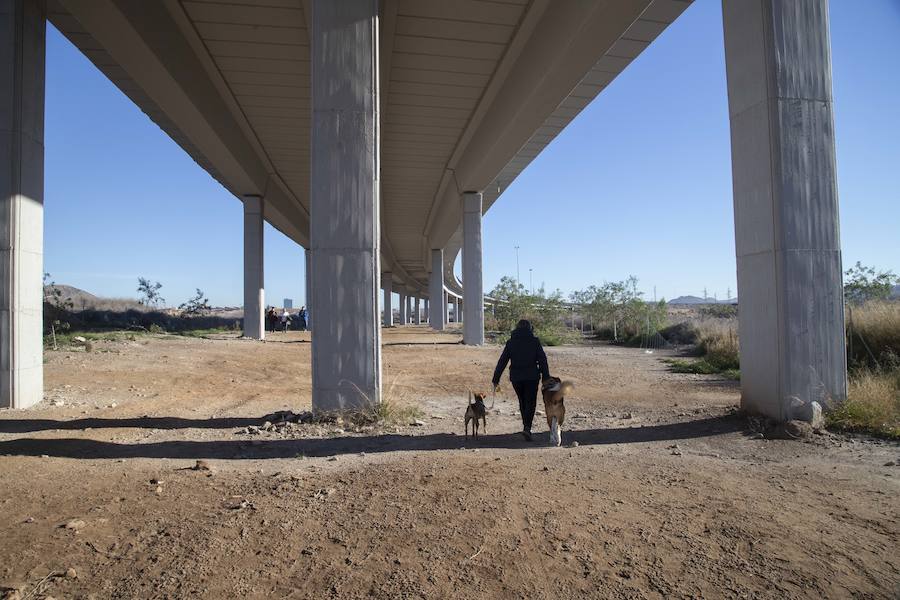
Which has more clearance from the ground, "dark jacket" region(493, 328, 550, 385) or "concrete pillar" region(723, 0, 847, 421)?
"concrete pillar" region(723, 0, 847, 421)

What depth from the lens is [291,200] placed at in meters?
26.9

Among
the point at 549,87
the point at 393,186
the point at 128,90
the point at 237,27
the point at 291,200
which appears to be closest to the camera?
the point at 237,27

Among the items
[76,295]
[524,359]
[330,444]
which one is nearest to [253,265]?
[330,444]

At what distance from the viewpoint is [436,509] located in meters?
3.83

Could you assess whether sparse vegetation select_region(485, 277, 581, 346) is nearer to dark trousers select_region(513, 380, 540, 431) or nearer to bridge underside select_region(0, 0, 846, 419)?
bridge underside select_region(0, 0, 846, 419)

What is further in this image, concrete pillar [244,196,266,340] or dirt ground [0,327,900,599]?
concrete pillar [244,196,266,340]

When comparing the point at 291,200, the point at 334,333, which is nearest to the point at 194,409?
the point at 334,333

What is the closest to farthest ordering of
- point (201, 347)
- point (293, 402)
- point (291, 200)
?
point (293, 402)
point (201, 347)
point (291, 200)

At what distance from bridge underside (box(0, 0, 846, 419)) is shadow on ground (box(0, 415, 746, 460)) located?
0.86m

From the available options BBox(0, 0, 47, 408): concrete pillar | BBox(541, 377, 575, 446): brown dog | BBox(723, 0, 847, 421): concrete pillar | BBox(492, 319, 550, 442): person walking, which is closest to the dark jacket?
BBox(492, 319, 550, 442): person walking

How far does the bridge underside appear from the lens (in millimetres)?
6445

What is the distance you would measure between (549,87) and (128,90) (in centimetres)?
1005

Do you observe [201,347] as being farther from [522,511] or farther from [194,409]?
[522,511]

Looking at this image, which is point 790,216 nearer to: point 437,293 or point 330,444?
point 330,444
